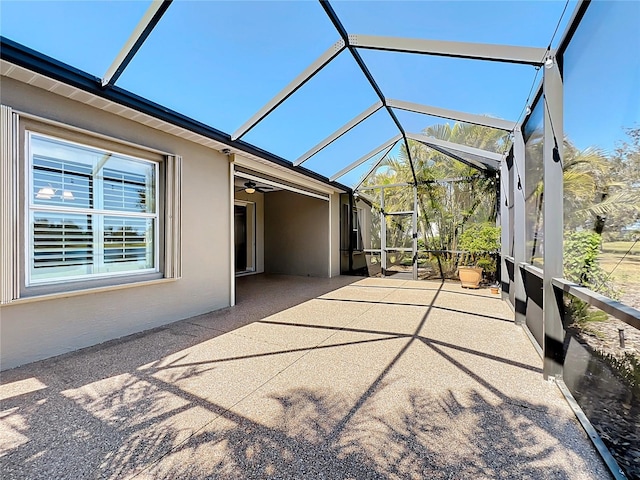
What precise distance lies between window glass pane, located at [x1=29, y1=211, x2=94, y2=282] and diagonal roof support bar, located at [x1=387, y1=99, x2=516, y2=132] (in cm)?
501

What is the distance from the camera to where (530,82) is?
330 cm

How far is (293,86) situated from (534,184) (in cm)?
337

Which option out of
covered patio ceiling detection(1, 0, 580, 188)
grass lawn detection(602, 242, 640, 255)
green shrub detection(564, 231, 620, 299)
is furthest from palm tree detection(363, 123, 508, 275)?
grass lawn detection(602, 242, 640, 255)

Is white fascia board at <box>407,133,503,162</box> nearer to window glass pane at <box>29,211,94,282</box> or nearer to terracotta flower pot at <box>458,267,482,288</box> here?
terracotta flower pot at <box>458,267,482,288</box>

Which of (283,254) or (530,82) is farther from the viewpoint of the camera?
(283,254)

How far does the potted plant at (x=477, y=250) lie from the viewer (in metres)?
6.32

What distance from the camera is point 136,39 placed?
9.18 ft

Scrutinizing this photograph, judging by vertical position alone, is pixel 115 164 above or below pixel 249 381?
above

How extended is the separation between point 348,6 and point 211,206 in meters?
3.38

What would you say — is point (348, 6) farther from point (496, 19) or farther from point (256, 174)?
point (256, 174)

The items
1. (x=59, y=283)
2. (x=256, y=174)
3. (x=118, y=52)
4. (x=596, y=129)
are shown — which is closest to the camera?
Answer: (x=596, y=129)

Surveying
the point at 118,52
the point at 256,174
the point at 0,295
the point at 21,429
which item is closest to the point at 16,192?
the point at 0,295

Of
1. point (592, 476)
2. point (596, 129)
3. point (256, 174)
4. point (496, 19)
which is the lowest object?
point (592, 476)

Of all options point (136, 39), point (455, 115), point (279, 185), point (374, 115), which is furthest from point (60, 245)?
point (455, 115)
